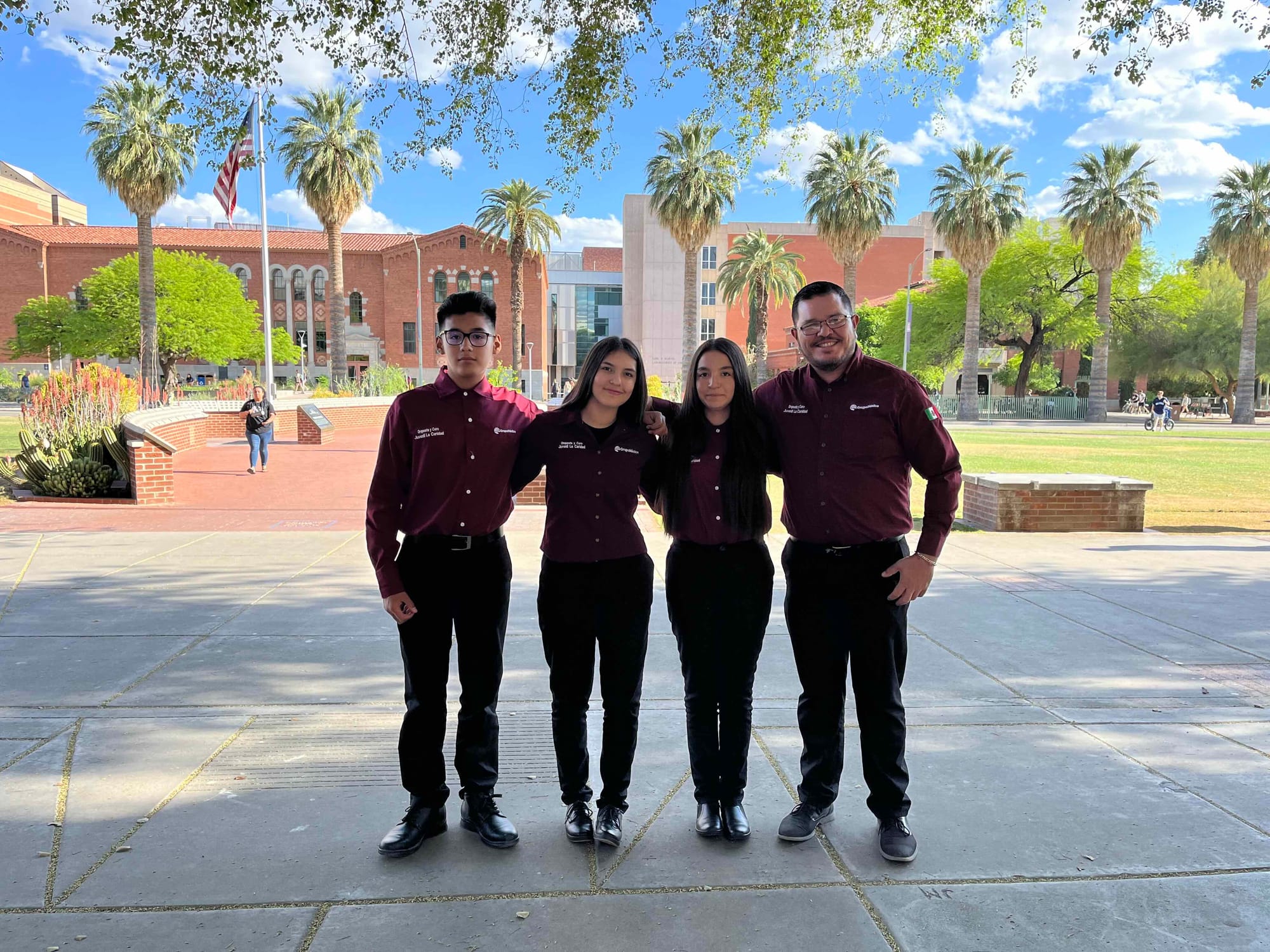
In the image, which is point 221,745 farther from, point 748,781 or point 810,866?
point 810,866

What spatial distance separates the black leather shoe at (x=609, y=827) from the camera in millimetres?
3045

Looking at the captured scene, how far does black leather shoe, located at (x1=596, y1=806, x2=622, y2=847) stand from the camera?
3.04 meters

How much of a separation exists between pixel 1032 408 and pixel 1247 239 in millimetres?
13579

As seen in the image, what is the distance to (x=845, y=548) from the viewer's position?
320cm

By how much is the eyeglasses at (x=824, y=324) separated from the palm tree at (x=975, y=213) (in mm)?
46123

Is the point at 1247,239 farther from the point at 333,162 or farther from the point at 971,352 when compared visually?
the point at 333,162

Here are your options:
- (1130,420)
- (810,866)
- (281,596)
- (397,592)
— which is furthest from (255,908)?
(1130,420)

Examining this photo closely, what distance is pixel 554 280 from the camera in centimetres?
9006

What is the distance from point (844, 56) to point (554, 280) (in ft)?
276

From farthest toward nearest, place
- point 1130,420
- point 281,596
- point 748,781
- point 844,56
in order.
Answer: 1. point 1130,420
2. point 844,56
3. point 281,596
4. point 748,781

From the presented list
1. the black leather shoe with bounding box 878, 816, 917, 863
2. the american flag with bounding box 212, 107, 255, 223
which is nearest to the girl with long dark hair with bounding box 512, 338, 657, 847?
the black leather shoe with bounding box 878, 816, 917, 863

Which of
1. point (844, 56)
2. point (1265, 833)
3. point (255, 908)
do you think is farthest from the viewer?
point (844, 56)

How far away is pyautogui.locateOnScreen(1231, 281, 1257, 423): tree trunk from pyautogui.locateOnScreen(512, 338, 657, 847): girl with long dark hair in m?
53.7

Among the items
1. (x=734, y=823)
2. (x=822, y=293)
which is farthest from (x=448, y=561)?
(x=822, y=293)
